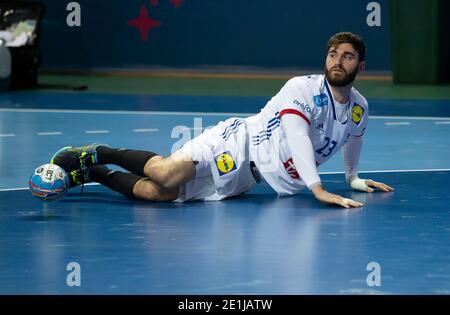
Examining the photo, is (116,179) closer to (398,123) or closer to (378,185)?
(378,185)

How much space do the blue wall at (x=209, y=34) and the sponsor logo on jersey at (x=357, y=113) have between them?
10411 millimetres

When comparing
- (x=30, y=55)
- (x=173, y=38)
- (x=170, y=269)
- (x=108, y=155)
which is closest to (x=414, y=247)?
(x=170, y=269)

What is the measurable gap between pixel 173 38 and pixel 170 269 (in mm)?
13771

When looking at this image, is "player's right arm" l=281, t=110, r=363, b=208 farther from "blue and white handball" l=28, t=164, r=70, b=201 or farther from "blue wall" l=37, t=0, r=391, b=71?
"blue wall" l=37, t=0, r=391, b=71

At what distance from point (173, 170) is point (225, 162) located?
0.44 m

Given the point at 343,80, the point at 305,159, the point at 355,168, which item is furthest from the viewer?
the point at 355,168

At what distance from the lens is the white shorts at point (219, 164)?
8.95 m

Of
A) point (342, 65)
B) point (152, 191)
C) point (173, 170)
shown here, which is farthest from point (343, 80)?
point (152, 191)

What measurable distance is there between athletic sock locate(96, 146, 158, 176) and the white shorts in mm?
358

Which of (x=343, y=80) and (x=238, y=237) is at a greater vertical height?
(x=343, y=80)

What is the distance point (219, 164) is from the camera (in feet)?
29.4

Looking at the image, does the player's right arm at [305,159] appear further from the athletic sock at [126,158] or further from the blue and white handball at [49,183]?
the blue and white handball at [49,183]
